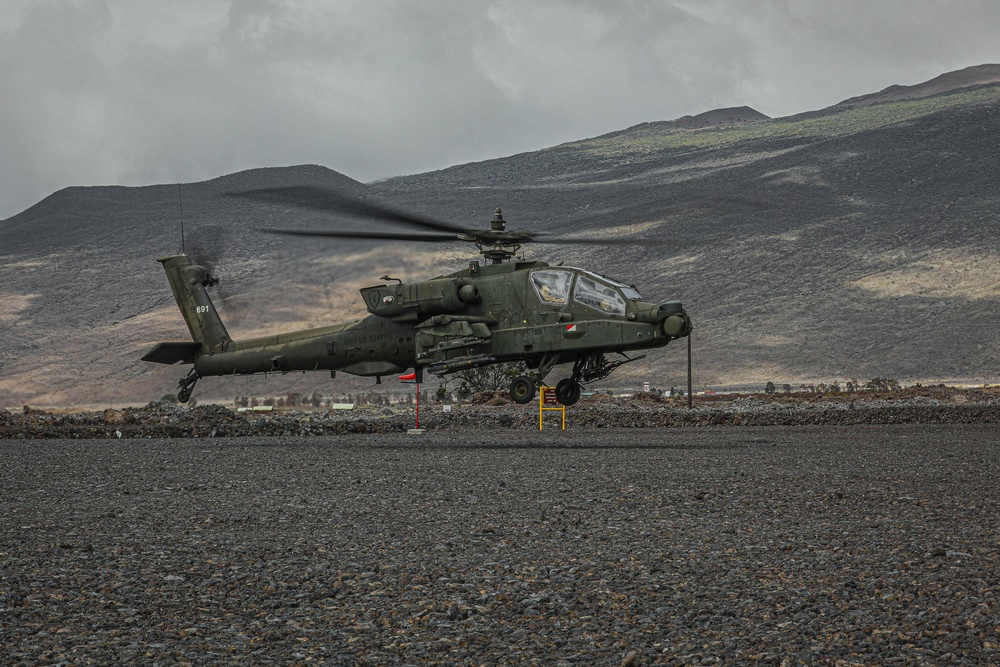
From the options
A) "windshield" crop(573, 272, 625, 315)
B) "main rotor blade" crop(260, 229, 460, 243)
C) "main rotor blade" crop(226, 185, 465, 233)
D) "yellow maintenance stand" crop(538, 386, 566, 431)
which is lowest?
"yellow maintenance stand" crop(538, 386, 566, 431)

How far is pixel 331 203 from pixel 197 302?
28.2 ft

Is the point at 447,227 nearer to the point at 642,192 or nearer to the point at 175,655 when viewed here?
the point at 175,655

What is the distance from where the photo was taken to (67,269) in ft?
291

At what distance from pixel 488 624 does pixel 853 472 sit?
→ 740 cm

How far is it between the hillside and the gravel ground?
36.1ft

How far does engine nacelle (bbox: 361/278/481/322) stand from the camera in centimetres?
1830

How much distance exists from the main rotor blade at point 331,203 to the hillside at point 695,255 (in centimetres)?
327

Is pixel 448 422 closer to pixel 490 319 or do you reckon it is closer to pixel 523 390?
pixel 490 319

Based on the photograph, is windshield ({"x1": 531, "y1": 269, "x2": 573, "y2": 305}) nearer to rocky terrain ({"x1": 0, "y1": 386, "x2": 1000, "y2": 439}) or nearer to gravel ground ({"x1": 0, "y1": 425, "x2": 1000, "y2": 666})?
rocky terrain ({"x1": 0, "y1": 386, "x2": 1000, "y2": 439})

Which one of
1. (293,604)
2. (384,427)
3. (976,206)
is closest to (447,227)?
(384,427)

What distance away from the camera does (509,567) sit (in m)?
5.96

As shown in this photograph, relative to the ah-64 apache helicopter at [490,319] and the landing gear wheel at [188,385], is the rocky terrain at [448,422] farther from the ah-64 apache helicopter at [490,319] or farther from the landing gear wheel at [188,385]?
the ah-64 apache helicopter at [490,319]

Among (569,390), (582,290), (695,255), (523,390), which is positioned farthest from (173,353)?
(695,255)

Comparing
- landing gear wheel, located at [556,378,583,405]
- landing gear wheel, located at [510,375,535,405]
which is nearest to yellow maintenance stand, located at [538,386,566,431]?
landing gear wheel, located at [556,378,583,405]
